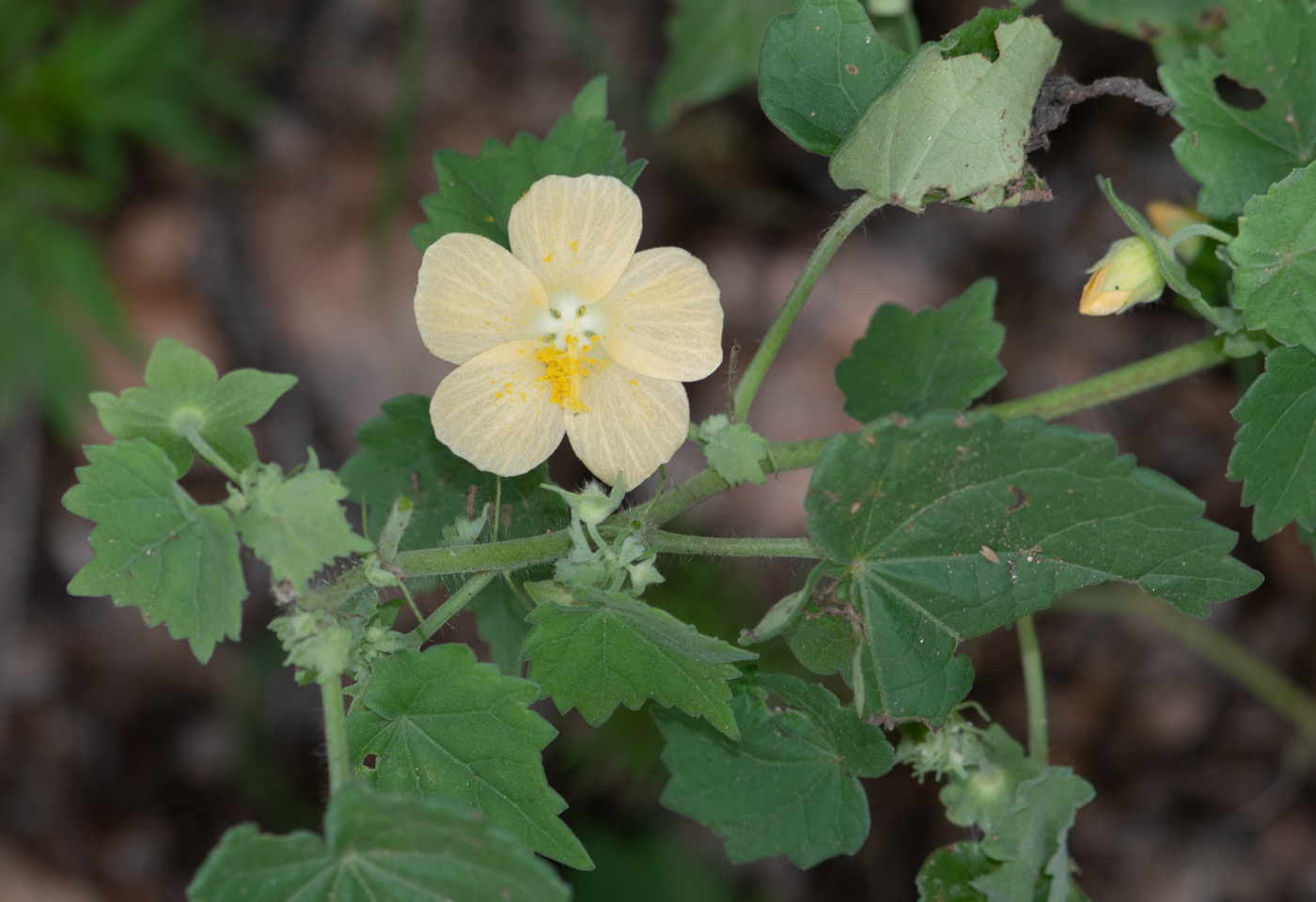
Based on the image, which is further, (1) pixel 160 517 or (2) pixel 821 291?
(2) pixel 821 291

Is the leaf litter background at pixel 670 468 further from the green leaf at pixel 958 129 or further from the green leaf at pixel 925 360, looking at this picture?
the green leaf at pixel 958 129

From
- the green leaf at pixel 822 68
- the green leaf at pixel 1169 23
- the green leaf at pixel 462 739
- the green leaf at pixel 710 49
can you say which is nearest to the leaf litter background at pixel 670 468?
the green leaf at pixel 710 49

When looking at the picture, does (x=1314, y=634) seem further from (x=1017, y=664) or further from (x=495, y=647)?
(x=495, y=647)

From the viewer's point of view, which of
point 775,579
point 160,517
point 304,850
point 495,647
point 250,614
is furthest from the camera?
point 250,614

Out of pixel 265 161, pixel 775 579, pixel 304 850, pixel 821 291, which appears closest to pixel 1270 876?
pixel 775 579

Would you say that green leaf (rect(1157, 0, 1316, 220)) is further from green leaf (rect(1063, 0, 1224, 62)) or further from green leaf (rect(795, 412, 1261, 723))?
green leaf (rect(795, 412, 1261, 723))
